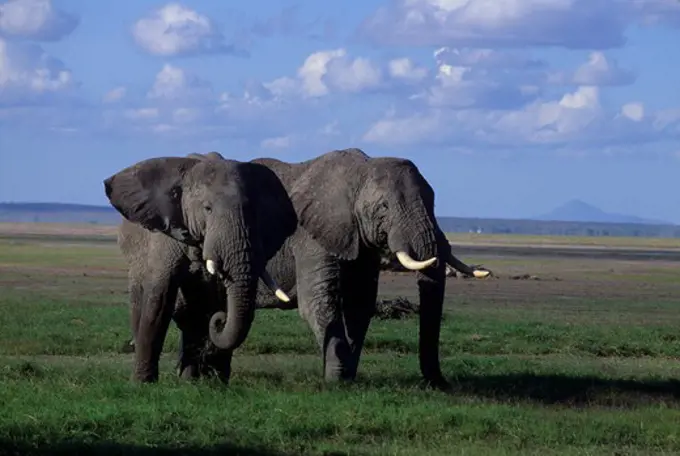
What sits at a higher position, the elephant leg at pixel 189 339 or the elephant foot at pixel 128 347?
the elephant leg at pixel 189 339

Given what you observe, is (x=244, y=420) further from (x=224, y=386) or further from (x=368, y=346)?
(x=368, y=346)

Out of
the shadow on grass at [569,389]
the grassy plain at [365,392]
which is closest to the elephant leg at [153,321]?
the grassy plain at [365,392]

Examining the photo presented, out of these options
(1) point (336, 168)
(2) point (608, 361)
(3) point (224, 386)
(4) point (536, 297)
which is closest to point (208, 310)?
(3) point (224, 386)

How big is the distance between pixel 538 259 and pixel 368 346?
45857 mm

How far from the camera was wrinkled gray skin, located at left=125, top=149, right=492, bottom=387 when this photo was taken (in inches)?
633

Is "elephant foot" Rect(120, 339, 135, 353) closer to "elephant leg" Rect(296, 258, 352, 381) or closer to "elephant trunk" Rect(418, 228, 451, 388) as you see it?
"elephant leg" Rect(296, 258, 352, 381)

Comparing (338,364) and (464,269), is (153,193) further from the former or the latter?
(464,269)

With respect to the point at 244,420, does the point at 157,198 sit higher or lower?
higher

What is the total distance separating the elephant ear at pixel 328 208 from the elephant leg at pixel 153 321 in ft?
7.74

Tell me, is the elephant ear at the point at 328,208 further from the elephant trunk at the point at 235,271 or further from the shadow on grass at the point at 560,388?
the elephant trunk at the point at 235,271

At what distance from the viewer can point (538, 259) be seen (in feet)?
218

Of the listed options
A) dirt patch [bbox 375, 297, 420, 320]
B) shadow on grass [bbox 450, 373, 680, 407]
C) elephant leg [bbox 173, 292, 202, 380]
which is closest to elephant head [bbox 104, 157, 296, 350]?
elephant leg [bbox 173, 292, 202, 380]

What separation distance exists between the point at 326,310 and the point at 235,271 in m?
2.73

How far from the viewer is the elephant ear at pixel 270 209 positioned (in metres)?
14.9
